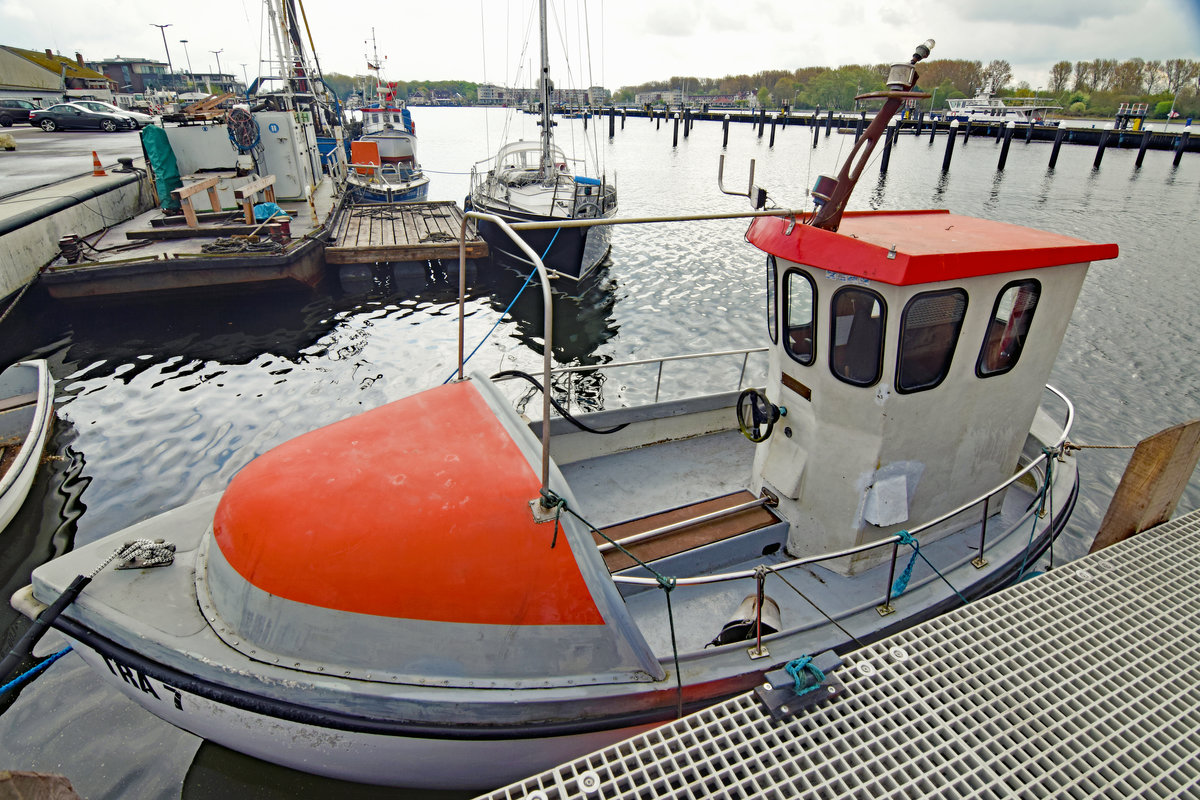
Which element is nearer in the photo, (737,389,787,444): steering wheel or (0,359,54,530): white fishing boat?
(737,389,787,444): steering wheel

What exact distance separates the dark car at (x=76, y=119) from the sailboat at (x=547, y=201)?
27067mm

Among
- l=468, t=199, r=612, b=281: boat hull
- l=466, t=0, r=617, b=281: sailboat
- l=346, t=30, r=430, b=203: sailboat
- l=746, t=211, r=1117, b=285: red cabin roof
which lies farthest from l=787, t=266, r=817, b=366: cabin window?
l=346, t=30, r=430, b=203: sailboat

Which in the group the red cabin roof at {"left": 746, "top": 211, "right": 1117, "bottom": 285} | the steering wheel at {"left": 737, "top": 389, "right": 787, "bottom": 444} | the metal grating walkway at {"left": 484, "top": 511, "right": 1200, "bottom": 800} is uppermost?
the red cabin roof at {"left": 746, "top": 211, "right": 1117, "bottom": 285}

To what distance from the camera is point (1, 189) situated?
56.3 feet

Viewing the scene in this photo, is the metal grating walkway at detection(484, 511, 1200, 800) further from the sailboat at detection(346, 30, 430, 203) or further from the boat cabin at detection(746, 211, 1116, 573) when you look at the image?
the sailboat at detection(346, 30, 430, 203)

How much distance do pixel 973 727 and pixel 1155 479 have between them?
314cm

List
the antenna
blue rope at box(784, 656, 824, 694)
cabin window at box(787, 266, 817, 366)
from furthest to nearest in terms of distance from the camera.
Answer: cabin window at box(787, 266, 817, 366) < the antenna < blue rope at box(784, 656, 824, 694)

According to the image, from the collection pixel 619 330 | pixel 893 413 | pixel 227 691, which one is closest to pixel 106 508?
pixel 227 691

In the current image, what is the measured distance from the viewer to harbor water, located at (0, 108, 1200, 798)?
5070mm

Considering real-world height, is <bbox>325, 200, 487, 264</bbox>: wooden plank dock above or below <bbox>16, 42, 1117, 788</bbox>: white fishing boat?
below

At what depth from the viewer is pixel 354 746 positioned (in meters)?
3.60

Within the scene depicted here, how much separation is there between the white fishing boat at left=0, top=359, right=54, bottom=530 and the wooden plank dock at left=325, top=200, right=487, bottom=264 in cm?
842

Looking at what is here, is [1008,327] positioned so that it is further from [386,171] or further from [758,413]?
[386,171]

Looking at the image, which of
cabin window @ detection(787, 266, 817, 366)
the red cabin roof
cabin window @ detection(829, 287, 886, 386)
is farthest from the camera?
cabin window @ detection(787, 266, 817, 366)
